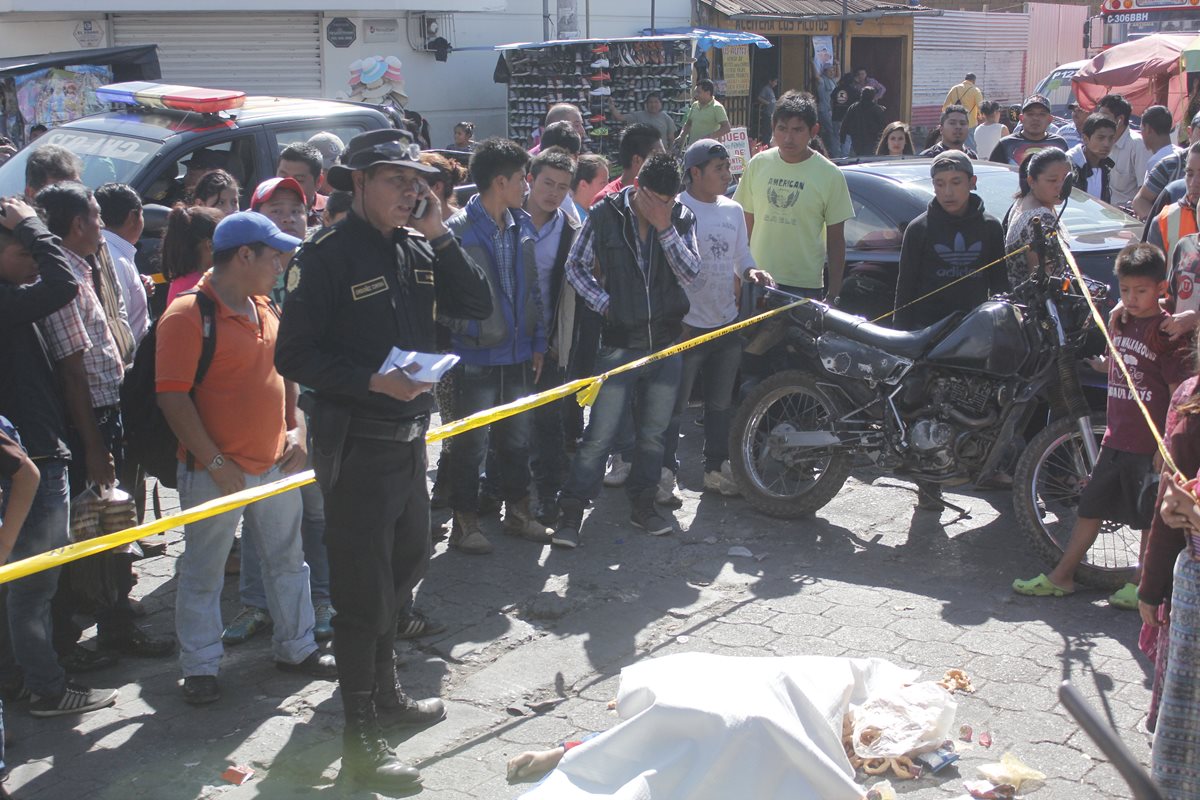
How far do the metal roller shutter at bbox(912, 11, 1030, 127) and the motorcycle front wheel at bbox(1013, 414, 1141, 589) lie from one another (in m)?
22.9

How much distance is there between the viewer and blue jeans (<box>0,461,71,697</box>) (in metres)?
4.52

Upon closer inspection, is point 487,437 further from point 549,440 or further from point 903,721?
point 903,721

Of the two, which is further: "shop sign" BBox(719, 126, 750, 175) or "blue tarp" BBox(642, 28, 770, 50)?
"blue tarp" BBox(642, 28, 770, 50)

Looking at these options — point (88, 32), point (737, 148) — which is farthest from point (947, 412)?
point (88, 32)

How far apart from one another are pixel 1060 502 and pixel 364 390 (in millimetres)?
3671

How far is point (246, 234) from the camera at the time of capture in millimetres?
4578

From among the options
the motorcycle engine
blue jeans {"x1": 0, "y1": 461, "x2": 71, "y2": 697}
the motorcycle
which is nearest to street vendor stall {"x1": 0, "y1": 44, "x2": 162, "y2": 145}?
the motorcycle

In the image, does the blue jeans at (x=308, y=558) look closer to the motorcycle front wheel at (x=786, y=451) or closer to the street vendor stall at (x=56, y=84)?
the motorcycle front wheel at (x=786, y=451)

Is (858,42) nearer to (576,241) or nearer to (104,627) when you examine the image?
(576,241)

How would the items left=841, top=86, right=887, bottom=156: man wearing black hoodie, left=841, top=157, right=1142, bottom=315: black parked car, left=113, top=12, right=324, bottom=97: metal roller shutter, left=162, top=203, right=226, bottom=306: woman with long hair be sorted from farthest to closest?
left=841, top=86, right=887, bottom=156: man wearing black hoodie < left=113, top=12, right=324, bottom=97: metal roller shutter < left=841, top=157, right=1142, bottom=315: black parked car < left=162, top=203, right=226, bottom=306: woman with long hair

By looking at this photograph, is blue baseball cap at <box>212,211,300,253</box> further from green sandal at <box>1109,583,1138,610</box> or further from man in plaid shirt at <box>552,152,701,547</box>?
green sandal at <box>1109,583,1138,610</box>

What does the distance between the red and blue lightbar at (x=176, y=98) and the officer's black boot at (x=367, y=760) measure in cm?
514

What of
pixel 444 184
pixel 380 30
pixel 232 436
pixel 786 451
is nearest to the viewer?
pixel 232 436

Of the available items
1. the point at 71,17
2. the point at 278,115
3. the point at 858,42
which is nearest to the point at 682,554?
the point at 278,115
